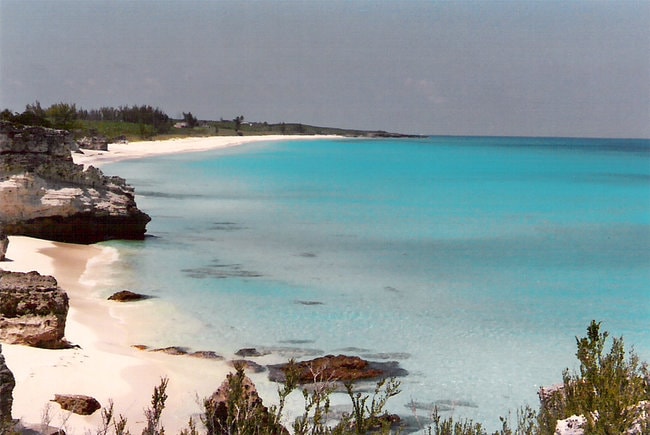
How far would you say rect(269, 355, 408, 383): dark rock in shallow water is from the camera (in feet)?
31.4

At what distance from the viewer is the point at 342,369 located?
9.84 m

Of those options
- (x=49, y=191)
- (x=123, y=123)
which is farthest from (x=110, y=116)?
(x=49, y=191)

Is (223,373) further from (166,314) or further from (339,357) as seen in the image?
Answer: (166,314)

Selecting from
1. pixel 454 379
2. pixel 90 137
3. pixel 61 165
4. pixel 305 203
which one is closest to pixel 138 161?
pixel 90 137

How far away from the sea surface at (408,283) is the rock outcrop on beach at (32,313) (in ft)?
6.72

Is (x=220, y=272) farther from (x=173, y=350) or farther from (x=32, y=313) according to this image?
(x=32, y=313)

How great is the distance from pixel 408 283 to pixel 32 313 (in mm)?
9316

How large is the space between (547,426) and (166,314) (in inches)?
299

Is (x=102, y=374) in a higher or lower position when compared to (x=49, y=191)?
lower

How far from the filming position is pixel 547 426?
21.2ft

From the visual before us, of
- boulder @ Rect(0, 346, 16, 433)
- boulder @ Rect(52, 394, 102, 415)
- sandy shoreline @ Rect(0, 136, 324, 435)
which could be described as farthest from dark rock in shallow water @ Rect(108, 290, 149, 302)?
boulder @ Rect(0, 346, 16, 433)

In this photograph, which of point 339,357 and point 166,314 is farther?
point 166,314

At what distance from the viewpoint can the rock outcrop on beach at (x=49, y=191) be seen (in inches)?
656

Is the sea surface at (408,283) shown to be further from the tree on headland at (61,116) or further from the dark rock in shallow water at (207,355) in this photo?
the tree on headland at (61,116)
